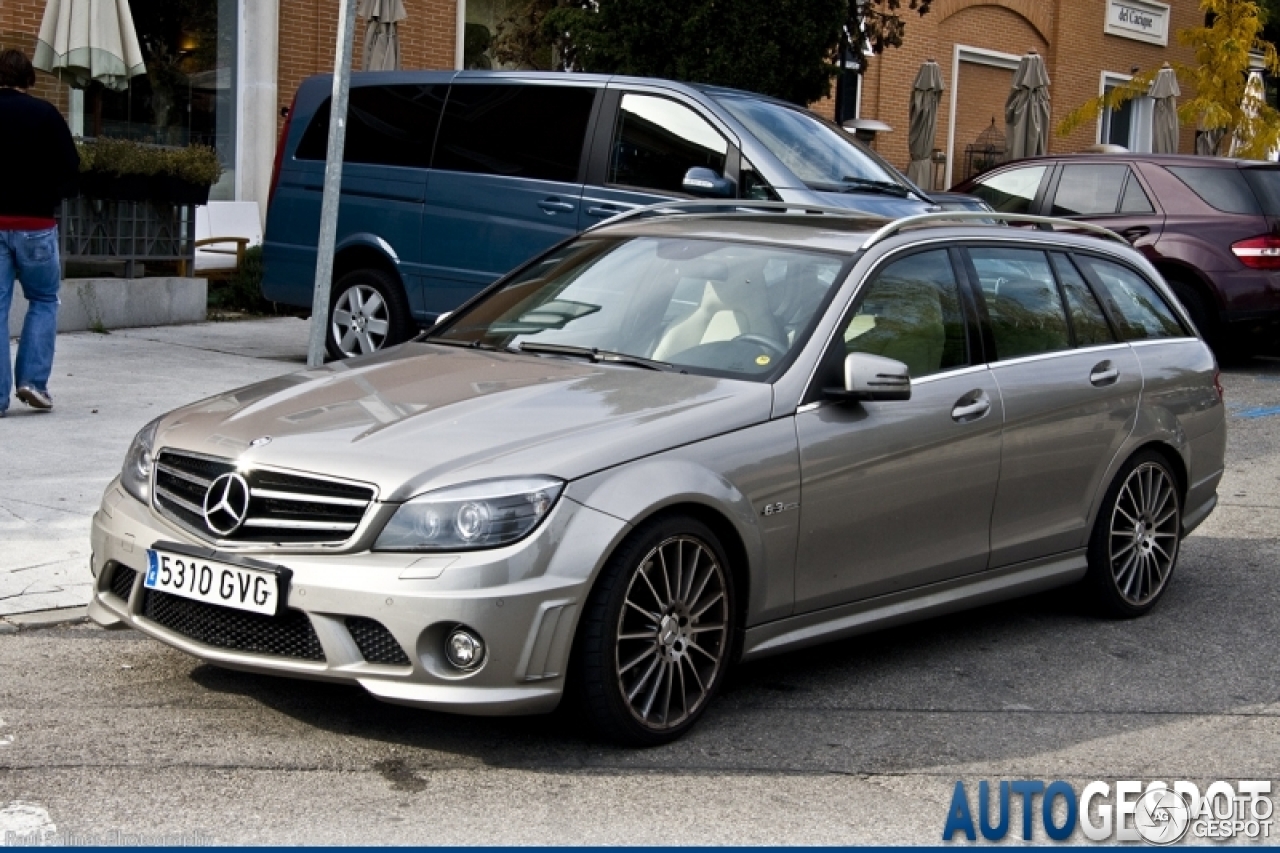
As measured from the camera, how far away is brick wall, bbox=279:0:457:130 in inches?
693

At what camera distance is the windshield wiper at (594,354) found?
18.9 ft

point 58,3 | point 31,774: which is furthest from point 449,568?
point 58,3

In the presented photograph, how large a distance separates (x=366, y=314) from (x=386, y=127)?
129 cm

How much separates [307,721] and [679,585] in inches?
45.9

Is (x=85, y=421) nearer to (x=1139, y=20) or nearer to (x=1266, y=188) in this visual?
(x=1266, y=188)

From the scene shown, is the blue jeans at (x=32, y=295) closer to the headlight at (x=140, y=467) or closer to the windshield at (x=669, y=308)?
the windshield at (x=669, y=308)

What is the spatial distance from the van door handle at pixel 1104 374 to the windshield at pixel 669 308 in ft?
4.26

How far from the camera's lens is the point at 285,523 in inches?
193

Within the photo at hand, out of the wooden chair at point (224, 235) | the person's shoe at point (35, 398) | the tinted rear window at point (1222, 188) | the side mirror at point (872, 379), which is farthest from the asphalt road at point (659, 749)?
the wooden chair at point (224, 235)

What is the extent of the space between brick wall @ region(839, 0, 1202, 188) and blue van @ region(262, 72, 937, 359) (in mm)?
14130

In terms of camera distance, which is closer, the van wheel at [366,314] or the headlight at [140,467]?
A: the headlight at [140,467]

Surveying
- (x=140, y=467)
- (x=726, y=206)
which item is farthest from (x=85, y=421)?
(x=140, y=467)

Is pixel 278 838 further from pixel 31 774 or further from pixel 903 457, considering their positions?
pixel 903 457

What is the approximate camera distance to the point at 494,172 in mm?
11516
